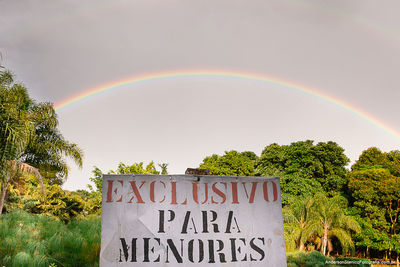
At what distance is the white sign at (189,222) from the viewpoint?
117 inches

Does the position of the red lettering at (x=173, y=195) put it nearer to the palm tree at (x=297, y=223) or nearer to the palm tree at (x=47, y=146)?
the palm tree at (x=47, y=146)

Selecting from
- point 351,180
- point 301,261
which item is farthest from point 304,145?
point 301,261

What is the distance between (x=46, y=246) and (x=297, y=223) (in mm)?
22068

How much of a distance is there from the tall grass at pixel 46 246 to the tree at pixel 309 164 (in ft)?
102

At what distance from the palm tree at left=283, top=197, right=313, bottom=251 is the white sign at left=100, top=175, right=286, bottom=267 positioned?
19551 millimetres

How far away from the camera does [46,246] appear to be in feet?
19.0

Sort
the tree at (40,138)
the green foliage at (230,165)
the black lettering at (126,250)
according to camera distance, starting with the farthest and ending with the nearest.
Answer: the green foliage at (230,165) < the tree at (40,138) < the black lettering at (126,250)

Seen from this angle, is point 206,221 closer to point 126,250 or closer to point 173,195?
point 173,195

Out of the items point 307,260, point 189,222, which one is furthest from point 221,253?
point 307,260

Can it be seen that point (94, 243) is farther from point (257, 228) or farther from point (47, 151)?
point (47, 151)

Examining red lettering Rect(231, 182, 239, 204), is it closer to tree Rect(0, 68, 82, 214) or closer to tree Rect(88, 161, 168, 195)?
tree Rect(0, 68, 82, 214)

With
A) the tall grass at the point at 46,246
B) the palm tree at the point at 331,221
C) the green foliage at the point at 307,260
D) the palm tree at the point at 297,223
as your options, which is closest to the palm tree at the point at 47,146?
the tall grass at the point at 46,246

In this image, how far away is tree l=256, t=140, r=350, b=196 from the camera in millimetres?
35312

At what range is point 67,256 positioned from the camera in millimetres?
5668
